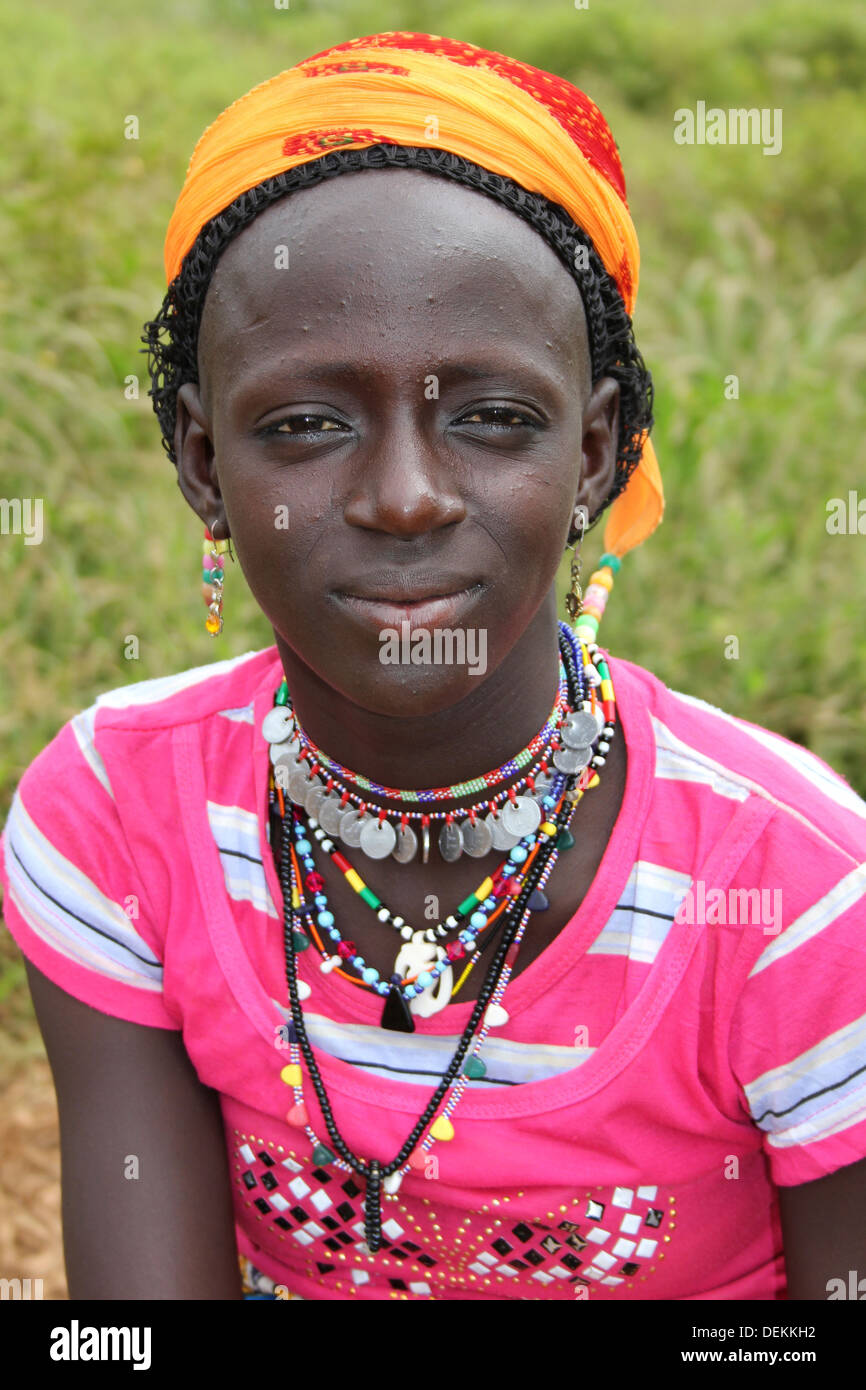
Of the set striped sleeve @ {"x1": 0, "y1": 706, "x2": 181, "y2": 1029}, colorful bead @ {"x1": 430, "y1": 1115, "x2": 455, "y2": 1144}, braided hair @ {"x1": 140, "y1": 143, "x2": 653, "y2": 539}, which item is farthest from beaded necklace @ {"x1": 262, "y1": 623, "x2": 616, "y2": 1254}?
braided hair @ {"x1": 140, "y1": 143, "x2": 653, "y2": 539}

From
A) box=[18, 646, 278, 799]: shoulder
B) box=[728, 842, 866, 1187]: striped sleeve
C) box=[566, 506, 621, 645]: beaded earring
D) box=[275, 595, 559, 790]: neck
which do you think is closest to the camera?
box=[728, 842, 866, 1187]: striped sleeve

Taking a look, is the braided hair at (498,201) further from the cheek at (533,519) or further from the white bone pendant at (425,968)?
the white bone pendant at (425,968)

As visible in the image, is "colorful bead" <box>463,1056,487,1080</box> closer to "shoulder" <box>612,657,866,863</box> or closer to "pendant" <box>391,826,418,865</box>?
"pendant" <box>391,826,418,865</box>

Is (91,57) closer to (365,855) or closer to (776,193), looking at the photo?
(776,193)

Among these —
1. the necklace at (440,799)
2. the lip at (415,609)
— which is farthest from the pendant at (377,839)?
the lip at (415,609)

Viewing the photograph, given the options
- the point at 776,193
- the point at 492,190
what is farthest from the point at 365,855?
the point at 776,193

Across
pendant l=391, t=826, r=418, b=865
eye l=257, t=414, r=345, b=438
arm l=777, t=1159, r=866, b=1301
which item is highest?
eye l=257, t=414, r=345, b=438

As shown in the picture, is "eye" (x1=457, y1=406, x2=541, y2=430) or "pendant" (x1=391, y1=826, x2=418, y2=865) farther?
"pendant" (x1=391, y1=826, x2=418, y2=865)

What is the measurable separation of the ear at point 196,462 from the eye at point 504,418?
1.31 ft

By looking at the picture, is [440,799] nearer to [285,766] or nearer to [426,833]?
[426,833]

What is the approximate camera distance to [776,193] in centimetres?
670

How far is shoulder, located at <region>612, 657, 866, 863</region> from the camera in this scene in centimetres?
158

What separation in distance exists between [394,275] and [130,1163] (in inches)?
50.0
